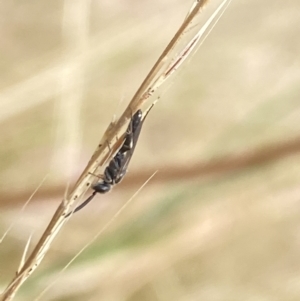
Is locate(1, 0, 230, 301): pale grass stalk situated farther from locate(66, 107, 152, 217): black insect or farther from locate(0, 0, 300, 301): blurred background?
locate(0, 0, 300, 301): blurred background

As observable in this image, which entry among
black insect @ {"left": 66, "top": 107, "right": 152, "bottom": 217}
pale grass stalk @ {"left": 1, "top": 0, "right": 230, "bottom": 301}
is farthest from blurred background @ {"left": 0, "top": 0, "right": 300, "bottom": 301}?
pale grass stalk @ {"left": 1, "top": 0, "right": 230, "bottom": 301}

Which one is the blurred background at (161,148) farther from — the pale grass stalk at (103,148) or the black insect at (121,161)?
the pale grass stalk at (103,148)

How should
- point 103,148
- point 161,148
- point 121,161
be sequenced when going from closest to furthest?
point 103,148, point 121,161, point 161,148

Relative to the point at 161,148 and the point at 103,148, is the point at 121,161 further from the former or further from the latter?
the point at 161,148

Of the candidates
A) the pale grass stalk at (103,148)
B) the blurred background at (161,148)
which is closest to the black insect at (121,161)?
the pale grass stalk at (103,148)

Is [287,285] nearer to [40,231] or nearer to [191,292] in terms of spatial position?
[191,292]

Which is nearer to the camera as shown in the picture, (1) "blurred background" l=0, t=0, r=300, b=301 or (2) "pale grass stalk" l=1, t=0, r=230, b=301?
(2) "pale grass stalk" l=1, t=0, r=230, b=301

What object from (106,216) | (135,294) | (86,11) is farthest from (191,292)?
(86,11)

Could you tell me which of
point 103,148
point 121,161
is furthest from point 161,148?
point 103,148
